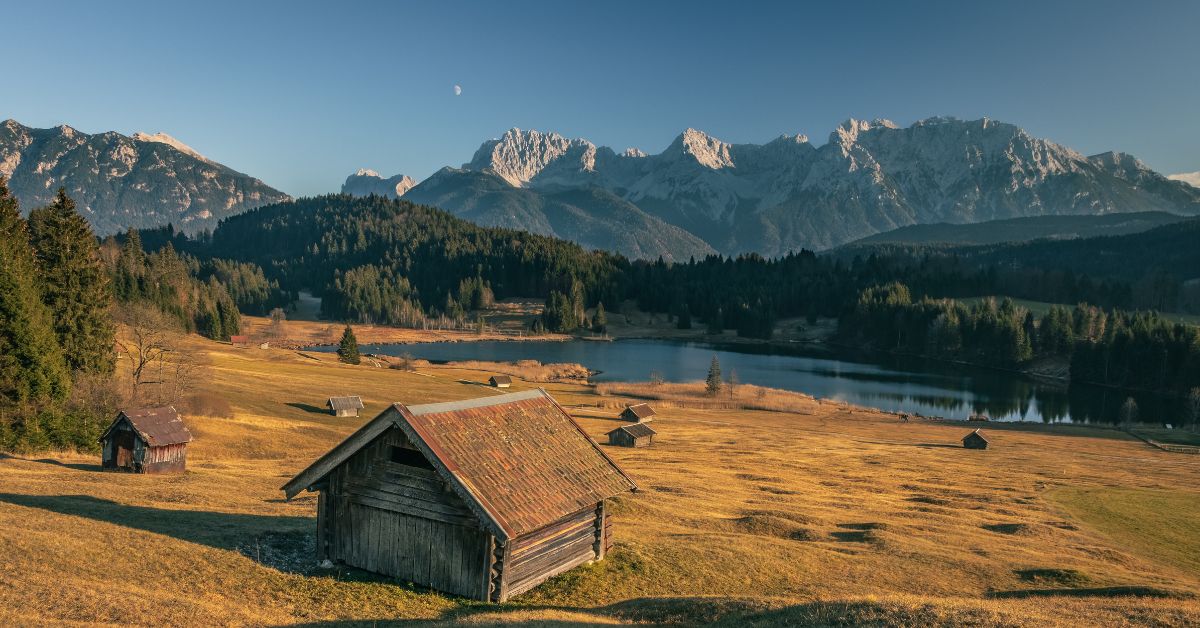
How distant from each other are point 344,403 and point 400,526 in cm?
5057

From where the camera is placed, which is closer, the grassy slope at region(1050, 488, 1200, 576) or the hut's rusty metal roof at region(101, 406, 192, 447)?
the grassy slope at region(1050, 488, 1200, 576)

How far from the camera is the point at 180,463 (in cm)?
4584

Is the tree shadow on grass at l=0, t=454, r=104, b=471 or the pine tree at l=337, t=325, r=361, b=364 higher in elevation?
the pine tree at l=337, t=325, r=361, b=364

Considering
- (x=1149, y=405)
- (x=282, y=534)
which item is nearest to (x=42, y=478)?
(x=282, y=534)

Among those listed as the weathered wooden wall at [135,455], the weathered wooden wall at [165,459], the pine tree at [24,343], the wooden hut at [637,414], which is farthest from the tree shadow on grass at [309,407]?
the wooden hut at [637,414]

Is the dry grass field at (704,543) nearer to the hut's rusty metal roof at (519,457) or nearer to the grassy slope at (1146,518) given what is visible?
the grassy slope at (1146,518)

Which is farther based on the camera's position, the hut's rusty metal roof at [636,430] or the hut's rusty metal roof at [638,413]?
the hut's rusty metal roof at [638,413]

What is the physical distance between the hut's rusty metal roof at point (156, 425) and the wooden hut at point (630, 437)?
38.4 metres

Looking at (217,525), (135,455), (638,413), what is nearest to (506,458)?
(217,525)

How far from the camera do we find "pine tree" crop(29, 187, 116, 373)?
55.8m

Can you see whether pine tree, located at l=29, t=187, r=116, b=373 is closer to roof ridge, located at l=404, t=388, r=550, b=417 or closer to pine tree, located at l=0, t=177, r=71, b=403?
pine tree, located at l=0, t=177, r=71, b=403

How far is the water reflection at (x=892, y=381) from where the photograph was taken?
409ft

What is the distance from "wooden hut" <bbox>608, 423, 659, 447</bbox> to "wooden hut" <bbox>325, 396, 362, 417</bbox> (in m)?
26.4

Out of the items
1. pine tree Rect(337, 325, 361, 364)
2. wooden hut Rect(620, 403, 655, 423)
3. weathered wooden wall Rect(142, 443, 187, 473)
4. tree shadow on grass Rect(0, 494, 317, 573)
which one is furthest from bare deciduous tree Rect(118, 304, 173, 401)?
pine tree Rect(337, 325, 361, 364)
